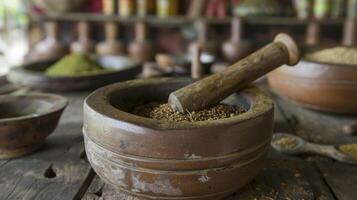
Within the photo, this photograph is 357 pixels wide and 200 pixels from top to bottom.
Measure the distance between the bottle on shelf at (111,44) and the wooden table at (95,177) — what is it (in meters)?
1.96

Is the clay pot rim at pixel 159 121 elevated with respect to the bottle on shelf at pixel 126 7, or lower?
elevated

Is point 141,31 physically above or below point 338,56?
below

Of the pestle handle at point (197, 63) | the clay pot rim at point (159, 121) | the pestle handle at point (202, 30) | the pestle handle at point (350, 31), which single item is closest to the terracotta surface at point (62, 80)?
the pestle handle at point (197, 63)

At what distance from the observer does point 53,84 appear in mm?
1326

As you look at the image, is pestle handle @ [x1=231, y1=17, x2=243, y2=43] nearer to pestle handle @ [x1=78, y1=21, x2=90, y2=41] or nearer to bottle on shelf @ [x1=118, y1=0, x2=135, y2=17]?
bottle on shelf @ [x1=118, y1=0, x2=135, y2=17]

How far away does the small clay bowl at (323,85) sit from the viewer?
108cm

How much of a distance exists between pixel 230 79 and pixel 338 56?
54 cm

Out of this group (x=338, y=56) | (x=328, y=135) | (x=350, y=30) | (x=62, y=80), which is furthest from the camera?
(x=350, y=30)

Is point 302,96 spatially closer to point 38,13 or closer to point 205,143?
point 205,143

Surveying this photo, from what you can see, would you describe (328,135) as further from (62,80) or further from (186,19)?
(186,19)

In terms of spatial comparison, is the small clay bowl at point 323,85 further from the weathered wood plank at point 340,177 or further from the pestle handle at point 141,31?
the pestle handle at point 141,31

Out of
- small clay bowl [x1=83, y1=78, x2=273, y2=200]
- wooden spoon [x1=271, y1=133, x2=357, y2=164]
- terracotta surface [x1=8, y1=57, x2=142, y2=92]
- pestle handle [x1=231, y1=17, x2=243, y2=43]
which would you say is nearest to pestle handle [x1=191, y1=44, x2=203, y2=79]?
terracotta surface [x1=8, y1=57, x2=142, y2=92]

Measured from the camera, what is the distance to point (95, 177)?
2.66ft

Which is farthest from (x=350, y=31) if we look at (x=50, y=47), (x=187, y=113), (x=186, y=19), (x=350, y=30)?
(x=187, y=113)
